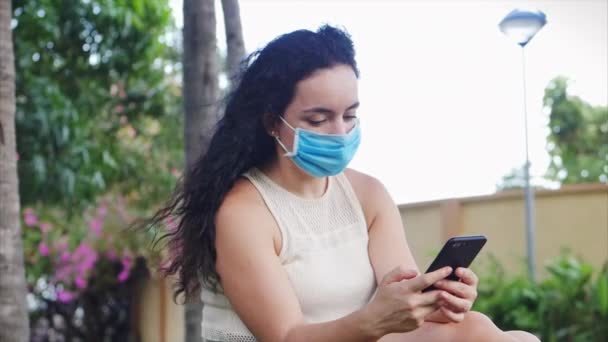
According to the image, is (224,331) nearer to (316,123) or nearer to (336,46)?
(316,123)

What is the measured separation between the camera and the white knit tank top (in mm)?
2918

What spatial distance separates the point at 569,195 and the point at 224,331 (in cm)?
658

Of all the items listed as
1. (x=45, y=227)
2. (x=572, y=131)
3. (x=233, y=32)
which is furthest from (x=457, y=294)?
(x=572, y=131)

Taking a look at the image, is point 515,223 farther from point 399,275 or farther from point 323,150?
point 399,275

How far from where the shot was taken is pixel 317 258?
2963 millimetres

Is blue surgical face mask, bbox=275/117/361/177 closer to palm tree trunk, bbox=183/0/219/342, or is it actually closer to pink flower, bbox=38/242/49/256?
palm tree trunk, bbox=183/0/219/342

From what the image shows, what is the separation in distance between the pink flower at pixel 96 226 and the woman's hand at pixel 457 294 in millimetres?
11678

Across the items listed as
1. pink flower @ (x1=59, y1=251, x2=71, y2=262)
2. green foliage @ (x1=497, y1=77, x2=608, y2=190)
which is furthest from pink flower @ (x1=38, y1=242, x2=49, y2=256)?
green foliage @ (x1=497, y1=77, x2=608, y2=190)

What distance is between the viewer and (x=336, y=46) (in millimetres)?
3027

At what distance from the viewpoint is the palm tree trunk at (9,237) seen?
15.6 ft

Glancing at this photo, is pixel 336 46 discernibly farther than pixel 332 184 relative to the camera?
No

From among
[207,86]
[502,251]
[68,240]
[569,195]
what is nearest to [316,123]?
[207,86]

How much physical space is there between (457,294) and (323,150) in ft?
2.04

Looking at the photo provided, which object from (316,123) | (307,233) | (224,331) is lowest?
(224,331)
